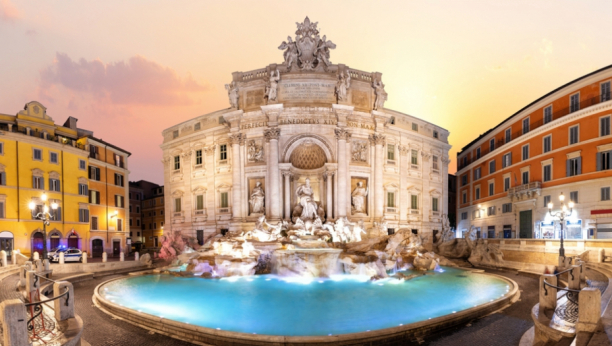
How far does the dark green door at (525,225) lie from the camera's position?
28.0 metres

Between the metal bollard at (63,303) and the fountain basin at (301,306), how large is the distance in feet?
7.43

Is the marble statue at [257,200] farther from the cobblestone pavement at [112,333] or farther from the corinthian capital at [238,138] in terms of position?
the cobblestone pavement at [112,333]

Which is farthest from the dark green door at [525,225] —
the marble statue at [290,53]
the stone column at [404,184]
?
the marble statue at [290,53]

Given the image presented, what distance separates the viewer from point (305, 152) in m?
27.3

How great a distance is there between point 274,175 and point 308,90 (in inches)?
304

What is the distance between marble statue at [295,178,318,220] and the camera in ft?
80.4

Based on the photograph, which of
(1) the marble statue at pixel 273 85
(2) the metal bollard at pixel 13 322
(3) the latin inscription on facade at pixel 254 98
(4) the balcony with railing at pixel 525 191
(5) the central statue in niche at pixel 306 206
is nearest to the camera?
(2) the metal bollard at pixel 13 322

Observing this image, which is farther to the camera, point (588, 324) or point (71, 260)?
point (71, 260)

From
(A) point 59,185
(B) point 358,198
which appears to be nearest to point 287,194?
(B) point 358,198

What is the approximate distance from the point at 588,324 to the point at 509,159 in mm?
31475

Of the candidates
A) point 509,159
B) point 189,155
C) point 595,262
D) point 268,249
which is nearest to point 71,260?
point 189,155

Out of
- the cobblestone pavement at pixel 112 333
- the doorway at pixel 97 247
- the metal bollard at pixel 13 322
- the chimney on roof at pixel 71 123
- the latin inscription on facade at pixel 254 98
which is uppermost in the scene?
the latin inscription on facade at pixel 254 98

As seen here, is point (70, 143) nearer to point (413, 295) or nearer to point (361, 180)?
point (361, 180)

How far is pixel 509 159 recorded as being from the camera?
1264 inches
